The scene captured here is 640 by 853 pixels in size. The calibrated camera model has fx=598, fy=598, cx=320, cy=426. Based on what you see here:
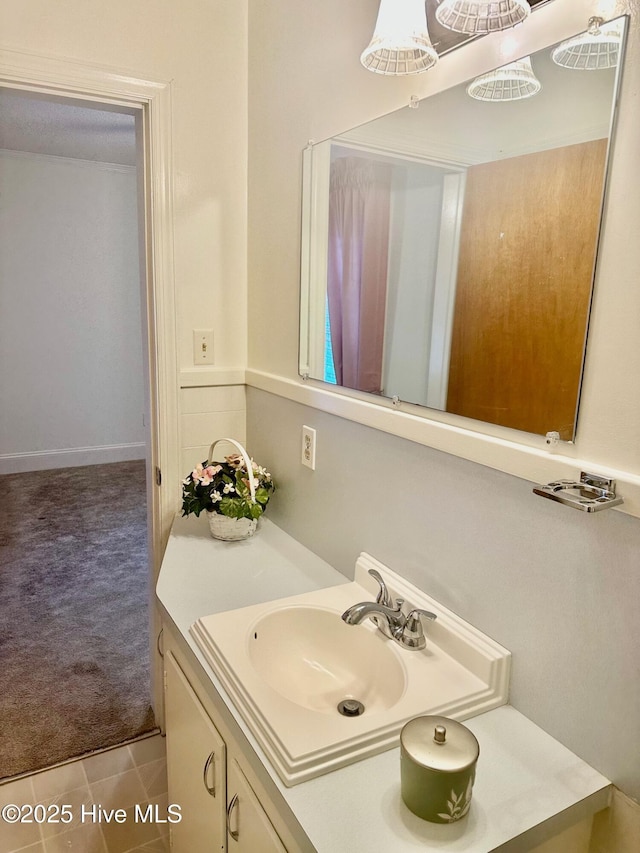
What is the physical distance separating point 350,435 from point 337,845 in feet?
2.82

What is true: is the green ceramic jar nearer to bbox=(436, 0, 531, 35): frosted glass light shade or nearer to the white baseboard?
bbox=(436, 0, 531, 35): frosted glass light shade

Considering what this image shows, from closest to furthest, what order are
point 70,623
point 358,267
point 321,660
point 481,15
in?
point 481,15
point 321,660
point 358,267
point 70,623

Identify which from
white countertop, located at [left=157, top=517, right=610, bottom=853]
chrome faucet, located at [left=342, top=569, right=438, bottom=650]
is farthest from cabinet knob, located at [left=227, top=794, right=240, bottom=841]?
chrome faucet, located at [left=342, top=569, right=438, bottom=650]

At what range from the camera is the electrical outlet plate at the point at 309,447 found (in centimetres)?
163

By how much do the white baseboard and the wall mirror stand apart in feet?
13.8

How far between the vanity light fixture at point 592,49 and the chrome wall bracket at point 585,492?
1.86 feet

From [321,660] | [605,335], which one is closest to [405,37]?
[605,335]

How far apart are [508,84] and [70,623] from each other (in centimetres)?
281

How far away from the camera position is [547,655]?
38.4 inches

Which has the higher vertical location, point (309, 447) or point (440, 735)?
point (309, 447)

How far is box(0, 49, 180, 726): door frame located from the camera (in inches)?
62.4

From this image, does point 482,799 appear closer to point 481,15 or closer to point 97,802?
point 481,15

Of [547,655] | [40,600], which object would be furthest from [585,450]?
[40,600]

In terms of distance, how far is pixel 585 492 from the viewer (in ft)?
2.84
